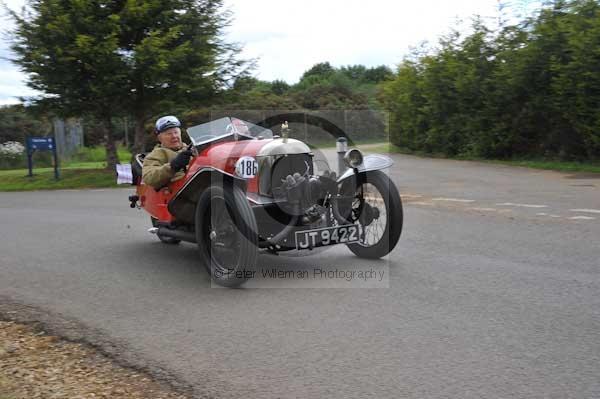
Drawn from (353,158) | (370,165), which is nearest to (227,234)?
(353,158)

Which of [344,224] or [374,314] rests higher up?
[344,224]

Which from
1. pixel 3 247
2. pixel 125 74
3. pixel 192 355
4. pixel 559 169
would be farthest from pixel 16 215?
pixel 559 169

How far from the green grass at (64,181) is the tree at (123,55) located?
1.80 meters

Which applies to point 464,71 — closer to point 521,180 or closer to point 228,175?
point 521,180

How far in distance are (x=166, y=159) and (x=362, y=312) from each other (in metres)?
3.19

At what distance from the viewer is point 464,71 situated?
19391mm

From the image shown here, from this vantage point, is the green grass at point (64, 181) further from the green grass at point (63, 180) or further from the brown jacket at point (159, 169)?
the brown jacket at point (159, 169)

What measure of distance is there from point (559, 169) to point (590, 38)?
128 inches

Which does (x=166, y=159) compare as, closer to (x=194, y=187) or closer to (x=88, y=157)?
(x=194, y=187)

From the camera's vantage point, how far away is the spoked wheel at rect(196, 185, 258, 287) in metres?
5.30

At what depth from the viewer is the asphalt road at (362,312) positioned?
3535 millimetres

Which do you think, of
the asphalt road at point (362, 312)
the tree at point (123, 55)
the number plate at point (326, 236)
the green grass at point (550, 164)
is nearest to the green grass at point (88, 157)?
the tree at point (123, 55)

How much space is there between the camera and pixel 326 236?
576cm

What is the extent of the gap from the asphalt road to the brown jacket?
92cm
